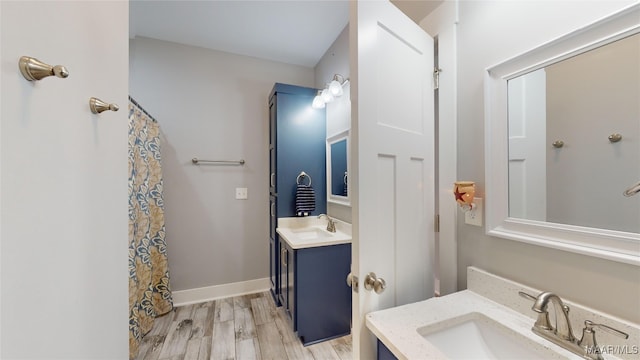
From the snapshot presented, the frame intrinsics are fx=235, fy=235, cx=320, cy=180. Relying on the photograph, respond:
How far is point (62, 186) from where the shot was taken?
0.54 m

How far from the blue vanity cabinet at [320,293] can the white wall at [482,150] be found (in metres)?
0.93

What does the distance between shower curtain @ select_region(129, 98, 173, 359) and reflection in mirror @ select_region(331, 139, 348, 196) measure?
1575mm

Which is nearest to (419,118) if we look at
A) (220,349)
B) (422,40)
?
(422,40)

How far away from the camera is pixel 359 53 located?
2.59 feet

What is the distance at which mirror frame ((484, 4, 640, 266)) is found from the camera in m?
0.65

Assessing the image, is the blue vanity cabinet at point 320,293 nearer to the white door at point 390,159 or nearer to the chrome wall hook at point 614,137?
the white door at point 390,159

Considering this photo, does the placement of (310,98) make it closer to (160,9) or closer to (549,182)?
(160,9)

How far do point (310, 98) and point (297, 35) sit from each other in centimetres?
57

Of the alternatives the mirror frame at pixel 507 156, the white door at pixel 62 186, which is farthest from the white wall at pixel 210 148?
the mirror frame at pixel 507 156

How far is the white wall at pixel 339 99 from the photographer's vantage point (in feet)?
6.60

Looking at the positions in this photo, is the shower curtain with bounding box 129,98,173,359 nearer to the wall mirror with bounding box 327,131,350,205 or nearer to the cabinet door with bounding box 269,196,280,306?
the cabinet door with bounding box 269,196,280,306

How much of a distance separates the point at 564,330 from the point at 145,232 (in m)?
2.43

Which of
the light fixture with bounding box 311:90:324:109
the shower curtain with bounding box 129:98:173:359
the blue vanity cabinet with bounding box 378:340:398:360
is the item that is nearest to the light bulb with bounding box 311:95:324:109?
the light fixture with bounding box 311:90:324:109

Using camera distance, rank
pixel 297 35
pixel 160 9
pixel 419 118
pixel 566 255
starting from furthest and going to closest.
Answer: pixel 297 35, pixel 160 9, pixel 419 118, pixel 566 255
